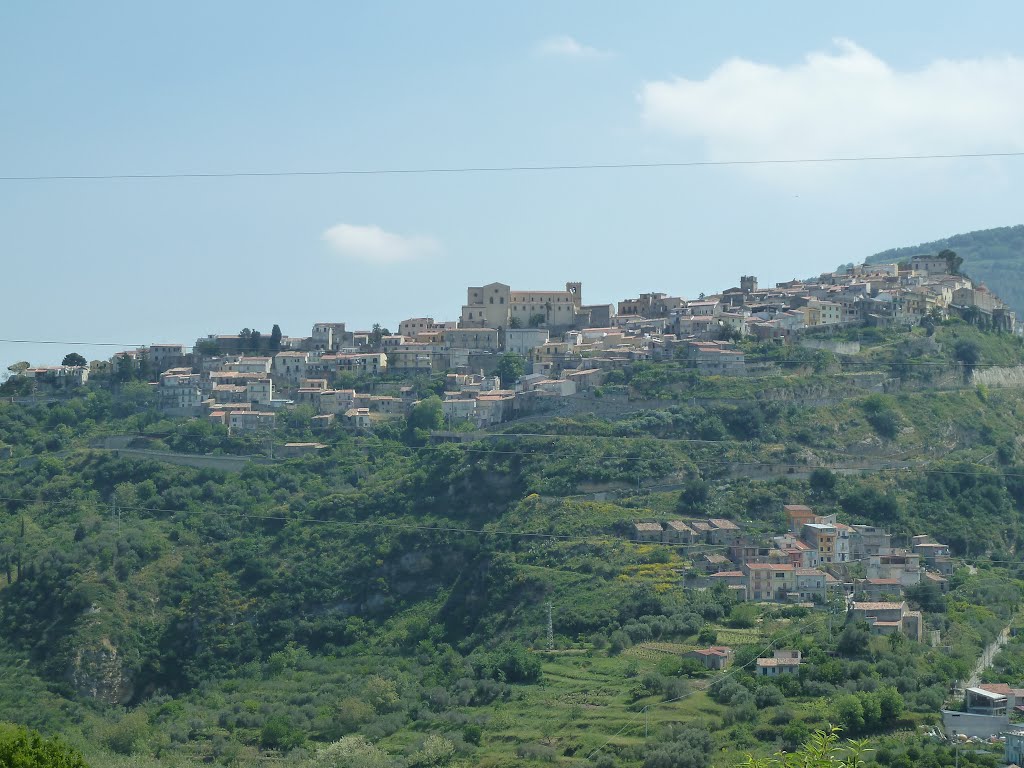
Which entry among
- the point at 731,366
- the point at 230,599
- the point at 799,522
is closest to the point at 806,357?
the point at 731,366

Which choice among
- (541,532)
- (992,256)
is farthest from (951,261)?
(992,256)

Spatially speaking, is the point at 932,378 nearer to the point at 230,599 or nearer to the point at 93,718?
the point at 230,599

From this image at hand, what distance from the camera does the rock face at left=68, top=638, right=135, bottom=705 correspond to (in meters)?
39.6

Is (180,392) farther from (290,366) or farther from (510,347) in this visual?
(510,347)

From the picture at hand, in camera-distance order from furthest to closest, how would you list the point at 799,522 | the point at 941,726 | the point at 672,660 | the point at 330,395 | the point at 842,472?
1. the point at 330,395
2. the point at 842,472
3. the point at 799,522
4. the point at 672,660
5. the point at 941,726

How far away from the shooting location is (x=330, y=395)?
5422cm

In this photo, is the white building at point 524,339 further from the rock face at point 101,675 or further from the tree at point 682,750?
the tree at point 682,750

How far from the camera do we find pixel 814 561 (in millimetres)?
38688

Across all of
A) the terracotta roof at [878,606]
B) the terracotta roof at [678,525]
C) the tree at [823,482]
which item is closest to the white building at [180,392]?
the terracotta roof at [678,525]

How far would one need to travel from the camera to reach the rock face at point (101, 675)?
3956 cm

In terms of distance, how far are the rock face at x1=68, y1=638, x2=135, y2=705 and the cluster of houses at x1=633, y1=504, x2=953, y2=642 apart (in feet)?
40.7

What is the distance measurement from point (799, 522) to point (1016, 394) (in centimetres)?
1338

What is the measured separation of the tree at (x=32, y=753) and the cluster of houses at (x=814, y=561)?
16.7 metres

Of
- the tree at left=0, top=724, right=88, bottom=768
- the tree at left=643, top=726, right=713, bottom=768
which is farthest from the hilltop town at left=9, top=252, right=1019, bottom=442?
the tree at left=0, top=724, right=88, bottom=768
